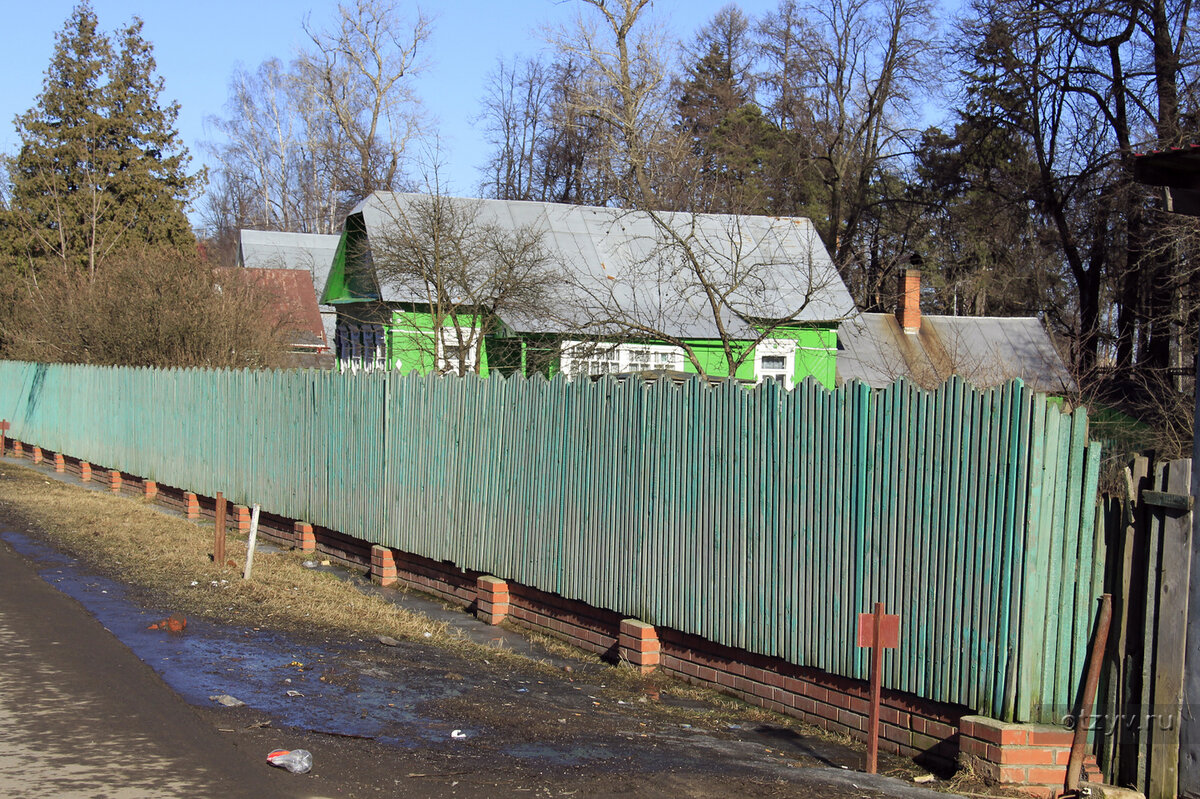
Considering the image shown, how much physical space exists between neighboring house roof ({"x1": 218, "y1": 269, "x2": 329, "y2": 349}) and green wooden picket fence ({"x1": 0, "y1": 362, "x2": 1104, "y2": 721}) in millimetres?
15706

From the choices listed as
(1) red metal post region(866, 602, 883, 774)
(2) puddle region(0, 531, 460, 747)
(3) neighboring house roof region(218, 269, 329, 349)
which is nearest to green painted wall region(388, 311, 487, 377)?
(3) neighboring house roof region(218, 269, 329, 349)

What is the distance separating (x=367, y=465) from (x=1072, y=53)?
82.4ft

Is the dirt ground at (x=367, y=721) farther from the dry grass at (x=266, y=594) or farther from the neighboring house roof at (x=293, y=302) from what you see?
the neighboring house roof at (x=293, y=302)

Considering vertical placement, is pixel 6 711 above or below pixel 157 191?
below

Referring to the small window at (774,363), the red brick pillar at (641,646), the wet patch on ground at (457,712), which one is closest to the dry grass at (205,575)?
the wet patch on ground at (457,712)

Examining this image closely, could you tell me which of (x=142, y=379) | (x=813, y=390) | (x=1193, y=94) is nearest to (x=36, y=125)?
(x=142, y=379)

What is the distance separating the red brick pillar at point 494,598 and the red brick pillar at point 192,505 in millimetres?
8272

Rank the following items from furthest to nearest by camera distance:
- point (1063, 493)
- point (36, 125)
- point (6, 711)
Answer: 1. point (36, 125)
2. point (6, 711)
3. point (1063, 493)

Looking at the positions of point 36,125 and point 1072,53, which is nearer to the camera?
point 1072,53

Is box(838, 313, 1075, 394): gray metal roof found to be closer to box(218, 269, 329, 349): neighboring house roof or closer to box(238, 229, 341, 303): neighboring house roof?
box(218, 269, 329, 349): neighboring house roof

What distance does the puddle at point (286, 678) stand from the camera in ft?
20.5

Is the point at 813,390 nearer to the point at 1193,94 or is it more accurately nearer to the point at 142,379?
the point at 142,379

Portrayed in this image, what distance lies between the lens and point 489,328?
22.4 metres

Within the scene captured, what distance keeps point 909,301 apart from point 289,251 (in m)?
31.0
